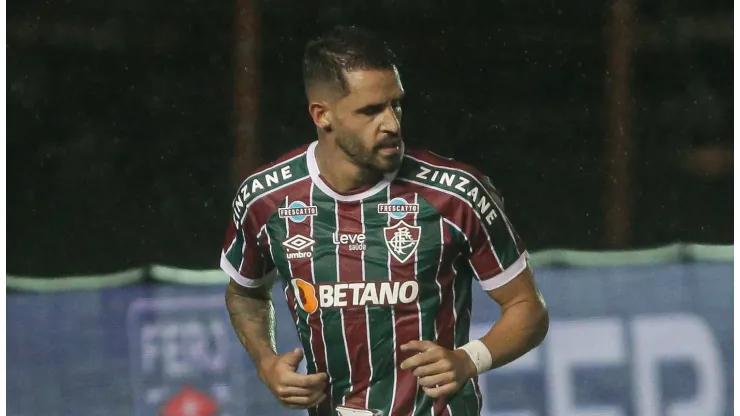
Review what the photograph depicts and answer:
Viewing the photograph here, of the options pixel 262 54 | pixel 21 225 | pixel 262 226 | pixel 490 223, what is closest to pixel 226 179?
pixel 262 54

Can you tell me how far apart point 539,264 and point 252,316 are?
1.41 meters

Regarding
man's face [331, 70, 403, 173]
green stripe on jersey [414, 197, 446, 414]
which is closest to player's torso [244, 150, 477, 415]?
green stripe on jersey [414, 197, 446, 414]

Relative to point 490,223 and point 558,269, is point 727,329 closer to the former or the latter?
point 558,269

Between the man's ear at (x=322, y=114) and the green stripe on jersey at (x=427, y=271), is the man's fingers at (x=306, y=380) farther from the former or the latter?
the man's ear at (x=322, y=114)

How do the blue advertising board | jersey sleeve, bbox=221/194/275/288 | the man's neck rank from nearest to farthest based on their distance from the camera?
the man's neck
jersey sleeve, bbox=221/194/275/288
the blue advertising board

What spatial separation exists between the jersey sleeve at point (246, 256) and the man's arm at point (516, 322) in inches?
20.2

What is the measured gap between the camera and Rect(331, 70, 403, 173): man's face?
7.93ft

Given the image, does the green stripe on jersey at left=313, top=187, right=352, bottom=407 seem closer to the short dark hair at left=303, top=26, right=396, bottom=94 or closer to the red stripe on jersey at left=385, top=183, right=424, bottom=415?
the red stripe on jersey at left=385, top=183, right=424, bottom=415

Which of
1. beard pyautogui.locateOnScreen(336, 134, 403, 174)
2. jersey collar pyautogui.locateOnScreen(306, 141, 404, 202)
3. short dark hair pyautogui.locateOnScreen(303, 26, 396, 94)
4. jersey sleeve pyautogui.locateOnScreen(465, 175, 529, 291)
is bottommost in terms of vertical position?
jersey sleeve pyautogui.locateOnScreen(465, 175, 529, 291)

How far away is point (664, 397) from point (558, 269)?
535 mm

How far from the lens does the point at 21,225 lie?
397 cm

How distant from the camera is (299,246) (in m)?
2.57

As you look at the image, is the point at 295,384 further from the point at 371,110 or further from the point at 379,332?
the point at 371,110

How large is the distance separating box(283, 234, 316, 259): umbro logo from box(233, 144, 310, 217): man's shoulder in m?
0.12
